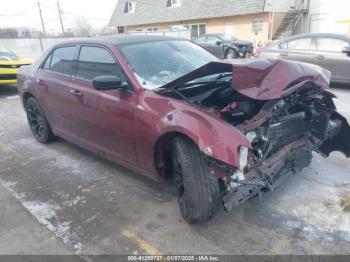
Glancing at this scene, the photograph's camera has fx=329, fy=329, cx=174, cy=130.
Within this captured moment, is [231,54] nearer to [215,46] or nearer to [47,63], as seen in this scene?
[215,46]

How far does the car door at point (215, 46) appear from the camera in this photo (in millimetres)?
15464

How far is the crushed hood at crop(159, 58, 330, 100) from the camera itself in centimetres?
281

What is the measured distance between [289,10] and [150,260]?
2196 cm

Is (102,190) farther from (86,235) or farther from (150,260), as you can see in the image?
(150,260)

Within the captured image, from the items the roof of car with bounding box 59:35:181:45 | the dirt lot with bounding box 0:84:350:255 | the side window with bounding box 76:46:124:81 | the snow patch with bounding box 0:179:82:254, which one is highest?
the roof of car with bounding box 59:35:181:45

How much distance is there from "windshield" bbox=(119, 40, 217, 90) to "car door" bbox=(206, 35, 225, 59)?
11255mm

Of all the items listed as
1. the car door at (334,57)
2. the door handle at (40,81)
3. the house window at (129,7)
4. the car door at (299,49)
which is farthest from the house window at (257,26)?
the door handle at (40,81)

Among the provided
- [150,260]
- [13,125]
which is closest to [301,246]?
[150,260]

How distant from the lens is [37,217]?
329 cm

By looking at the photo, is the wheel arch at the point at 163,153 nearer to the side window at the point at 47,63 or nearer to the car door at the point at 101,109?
the car door at the point at 101,109

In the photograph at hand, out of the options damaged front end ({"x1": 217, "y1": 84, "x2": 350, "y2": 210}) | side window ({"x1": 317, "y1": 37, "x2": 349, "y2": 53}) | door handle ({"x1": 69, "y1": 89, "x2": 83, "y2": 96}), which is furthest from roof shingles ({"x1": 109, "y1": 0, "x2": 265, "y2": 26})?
door handle ({"x1": 69, "y1": 89, "x2": 83, "y2": 96})

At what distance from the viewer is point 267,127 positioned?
2.89 metres

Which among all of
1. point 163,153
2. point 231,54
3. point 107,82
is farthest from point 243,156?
point 231,54

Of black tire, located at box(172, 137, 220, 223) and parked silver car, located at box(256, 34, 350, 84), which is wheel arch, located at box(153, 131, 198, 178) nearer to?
black tire, located at box(172, 137, 220, 223)
